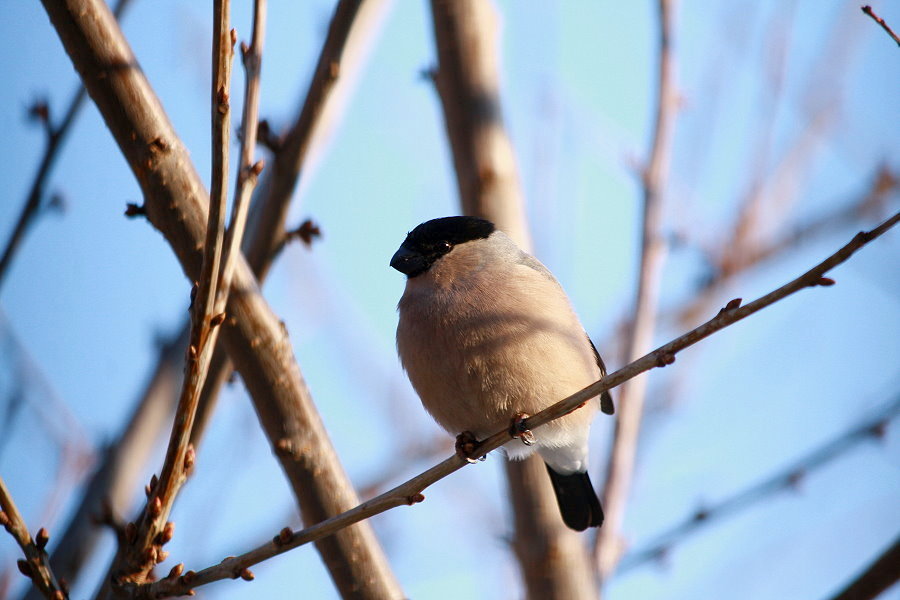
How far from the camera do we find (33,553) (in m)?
2.22

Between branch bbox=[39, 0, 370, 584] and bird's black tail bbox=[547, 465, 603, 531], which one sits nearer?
branch bbox=[39, 0, 370, 584]

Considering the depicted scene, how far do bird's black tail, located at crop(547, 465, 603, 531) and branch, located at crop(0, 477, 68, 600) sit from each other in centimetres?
227

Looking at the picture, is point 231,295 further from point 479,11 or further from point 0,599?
point 0,599

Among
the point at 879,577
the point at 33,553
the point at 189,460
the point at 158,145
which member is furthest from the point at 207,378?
the point at 879,577

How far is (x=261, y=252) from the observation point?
3.38 m

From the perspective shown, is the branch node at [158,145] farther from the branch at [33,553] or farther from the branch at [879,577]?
the branch at [879,577]

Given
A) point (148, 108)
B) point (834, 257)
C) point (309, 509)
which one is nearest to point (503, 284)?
point (309, 509)

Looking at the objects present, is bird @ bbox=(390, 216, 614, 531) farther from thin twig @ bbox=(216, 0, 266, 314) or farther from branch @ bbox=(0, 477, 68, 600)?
branch @ bbox=(0, 477, 68, 600)

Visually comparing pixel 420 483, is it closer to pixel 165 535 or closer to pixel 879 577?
pixel 165 535

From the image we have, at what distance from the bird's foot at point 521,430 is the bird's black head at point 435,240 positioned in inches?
34.8

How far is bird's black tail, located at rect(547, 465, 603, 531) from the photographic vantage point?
12.9ft

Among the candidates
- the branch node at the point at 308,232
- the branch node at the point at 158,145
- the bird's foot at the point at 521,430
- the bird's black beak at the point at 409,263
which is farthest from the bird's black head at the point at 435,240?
the branch node at the point at 158,145

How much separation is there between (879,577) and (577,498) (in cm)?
182

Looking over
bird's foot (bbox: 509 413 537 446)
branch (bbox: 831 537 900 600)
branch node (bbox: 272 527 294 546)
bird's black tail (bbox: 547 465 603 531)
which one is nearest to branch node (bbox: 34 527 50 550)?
branch node (bbox: 272 527 294 546)
